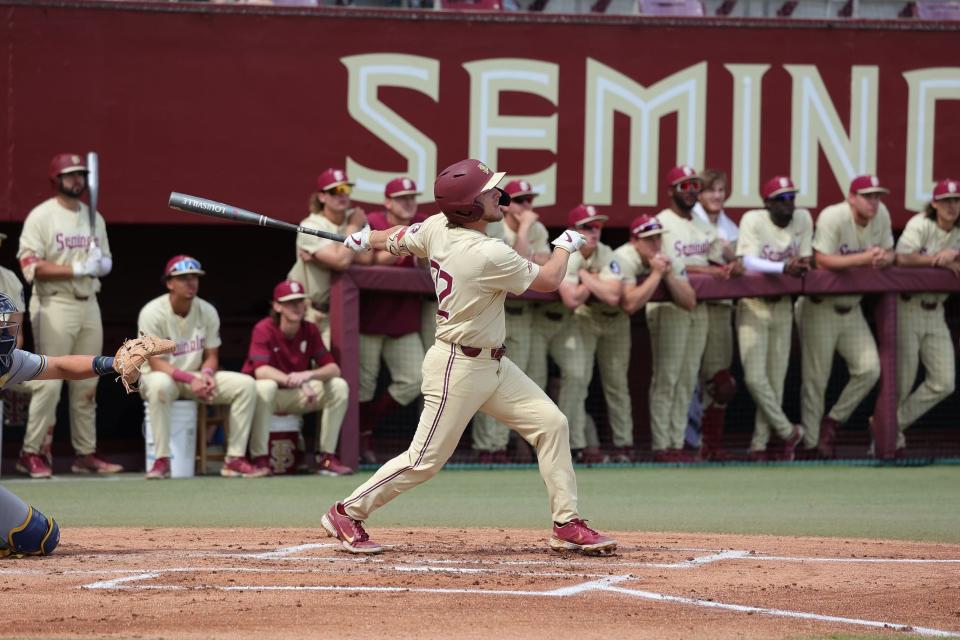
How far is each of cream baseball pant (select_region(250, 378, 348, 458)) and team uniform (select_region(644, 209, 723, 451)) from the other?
237 cm

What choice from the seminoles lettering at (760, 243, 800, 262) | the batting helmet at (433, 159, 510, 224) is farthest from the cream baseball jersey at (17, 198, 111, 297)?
the seminoles lettering at (760, 243, 800, 262)

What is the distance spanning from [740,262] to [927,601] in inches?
221

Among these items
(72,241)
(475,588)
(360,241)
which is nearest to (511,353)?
(72,241)

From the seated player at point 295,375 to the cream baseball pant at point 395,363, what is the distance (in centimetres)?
33

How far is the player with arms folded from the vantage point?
6.20 meters

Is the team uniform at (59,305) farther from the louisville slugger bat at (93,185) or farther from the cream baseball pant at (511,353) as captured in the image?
the cream baseball pant at (511,353)

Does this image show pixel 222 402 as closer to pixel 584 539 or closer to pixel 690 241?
pixel 690 241

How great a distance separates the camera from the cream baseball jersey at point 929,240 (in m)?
11.1

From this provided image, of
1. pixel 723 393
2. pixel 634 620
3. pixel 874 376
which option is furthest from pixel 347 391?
pixel 634 620

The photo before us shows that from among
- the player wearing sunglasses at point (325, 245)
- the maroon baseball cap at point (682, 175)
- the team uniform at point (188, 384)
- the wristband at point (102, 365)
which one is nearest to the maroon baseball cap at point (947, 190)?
the maroon baseball cap at point (682, 175)

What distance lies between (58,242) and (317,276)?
185 centimetres

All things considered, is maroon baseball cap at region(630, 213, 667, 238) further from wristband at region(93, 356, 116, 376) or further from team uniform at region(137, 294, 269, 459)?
wristband at region(93, 356, 116, 376)

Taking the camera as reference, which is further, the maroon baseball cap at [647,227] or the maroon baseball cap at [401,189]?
the maroon baseball cap at [647,227]

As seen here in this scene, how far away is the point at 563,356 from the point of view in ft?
35.2
